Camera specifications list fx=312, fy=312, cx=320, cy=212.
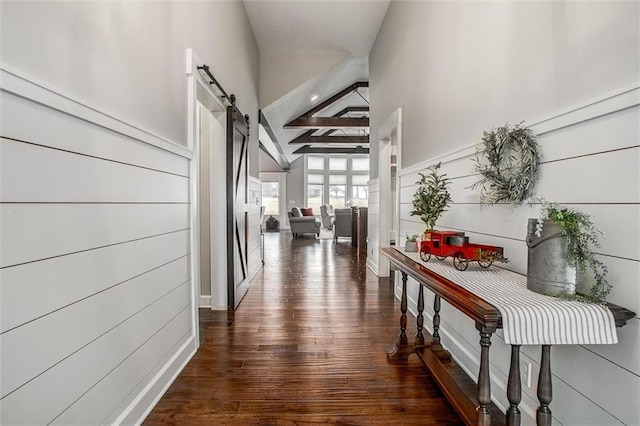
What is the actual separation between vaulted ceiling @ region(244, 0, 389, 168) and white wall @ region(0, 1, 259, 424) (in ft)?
7.54

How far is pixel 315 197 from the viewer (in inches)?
538

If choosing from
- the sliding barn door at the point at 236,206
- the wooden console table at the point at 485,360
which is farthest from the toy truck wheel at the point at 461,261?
the sliding barn door at the point at 236,206

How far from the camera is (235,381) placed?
1.93 metres

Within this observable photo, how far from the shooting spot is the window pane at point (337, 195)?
1377 cm

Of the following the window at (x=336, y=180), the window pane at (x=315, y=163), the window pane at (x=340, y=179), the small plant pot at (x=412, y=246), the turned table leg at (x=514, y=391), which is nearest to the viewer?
the turned table leg at (x=514, y=391)

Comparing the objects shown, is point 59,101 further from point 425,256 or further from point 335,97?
point 335,97

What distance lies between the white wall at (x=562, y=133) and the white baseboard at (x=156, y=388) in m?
1.87

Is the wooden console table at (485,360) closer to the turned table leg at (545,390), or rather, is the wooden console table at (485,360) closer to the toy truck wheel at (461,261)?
the turned table leg at (545,390)

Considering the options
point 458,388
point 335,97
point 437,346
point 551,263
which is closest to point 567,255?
point 551,263

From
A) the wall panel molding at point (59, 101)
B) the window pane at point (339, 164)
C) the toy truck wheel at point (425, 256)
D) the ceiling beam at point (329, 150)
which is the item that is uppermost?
the ceiling beam at point (329, 150)

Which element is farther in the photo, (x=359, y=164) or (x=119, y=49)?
(x=359, y=164)

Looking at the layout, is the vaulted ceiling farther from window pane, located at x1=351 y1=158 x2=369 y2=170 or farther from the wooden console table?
window pane, located at x1=351 y1=158 x2=369 y2=170

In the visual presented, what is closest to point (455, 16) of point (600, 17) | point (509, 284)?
point (600, 17)

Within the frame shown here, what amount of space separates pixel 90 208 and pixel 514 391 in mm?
1738
